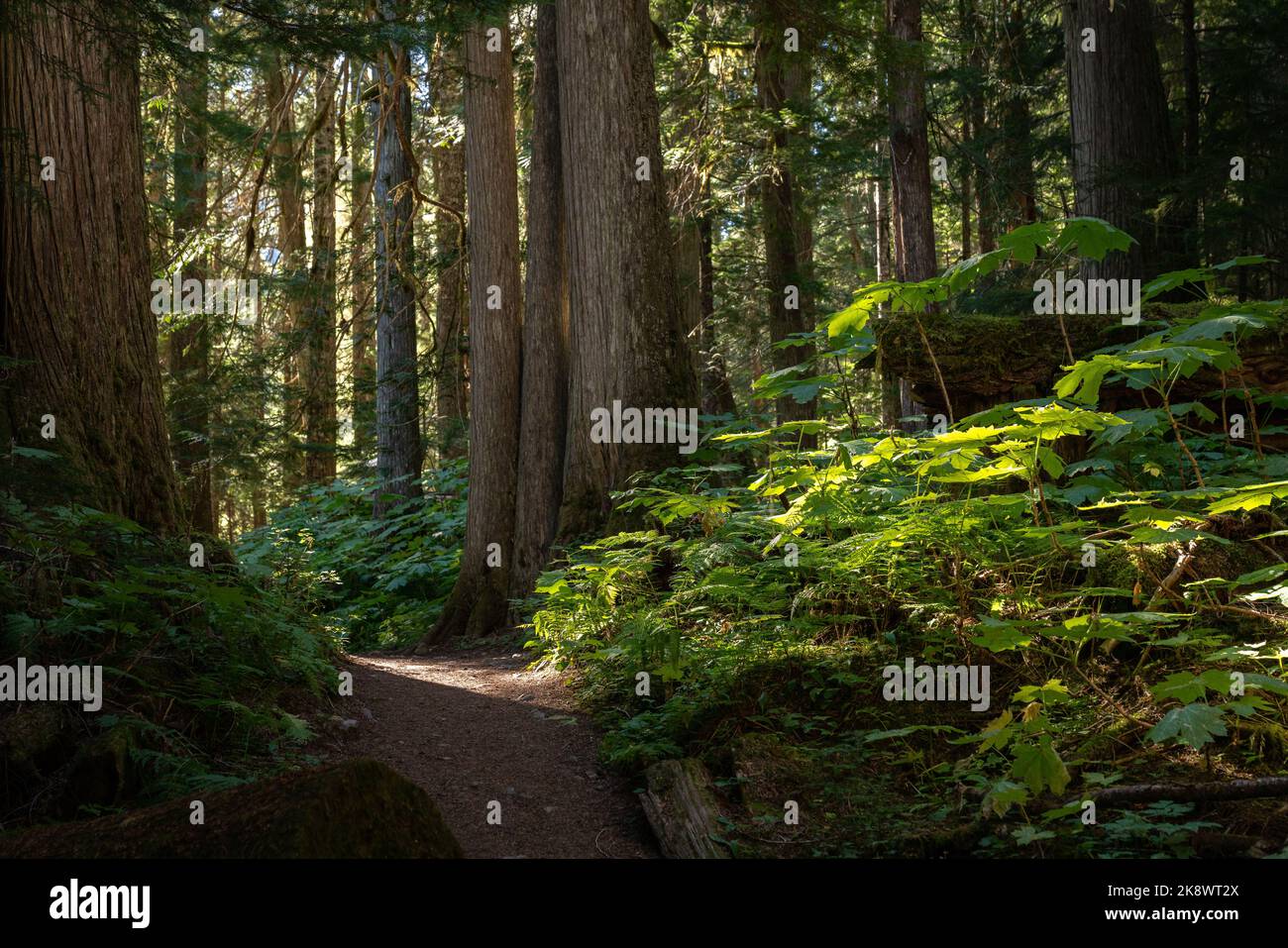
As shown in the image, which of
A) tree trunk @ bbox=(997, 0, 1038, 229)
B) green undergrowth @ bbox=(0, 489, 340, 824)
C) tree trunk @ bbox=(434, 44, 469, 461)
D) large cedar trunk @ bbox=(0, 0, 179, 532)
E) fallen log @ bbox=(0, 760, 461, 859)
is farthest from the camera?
tree trunk @ bbox=(997, 0, 1038, 229)

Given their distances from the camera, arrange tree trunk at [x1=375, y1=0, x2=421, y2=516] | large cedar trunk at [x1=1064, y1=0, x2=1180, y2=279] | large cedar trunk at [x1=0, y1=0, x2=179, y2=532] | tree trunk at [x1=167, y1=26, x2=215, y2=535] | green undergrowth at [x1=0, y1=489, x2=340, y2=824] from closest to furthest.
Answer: green undergrowth at [x1=0, y1=489, x2=340, y2=824], large cedar trunk at [x1=0, y1=0, x2=179, y2=532], large cedar trunk at [x1=1064, y1=0, x2=1180, y2=279], tree trunk at [x1=167, y1=26, x2=215, y2=535], tree trunk at [x1=375, y1=0, x2=421, y2=516]

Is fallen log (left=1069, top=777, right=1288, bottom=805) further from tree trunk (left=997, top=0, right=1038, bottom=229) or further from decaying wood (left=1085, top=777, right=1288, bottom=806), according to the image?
tree trunk (left=997, top=0, right=1038, bottom=229)

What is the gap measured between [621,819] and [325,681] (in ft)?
8.15

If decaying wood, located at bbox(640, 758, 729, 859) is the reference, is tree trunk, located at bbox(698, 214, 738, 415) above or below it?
above

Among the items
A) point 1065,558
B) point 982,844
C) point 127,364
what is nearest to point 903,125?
point 1065,558

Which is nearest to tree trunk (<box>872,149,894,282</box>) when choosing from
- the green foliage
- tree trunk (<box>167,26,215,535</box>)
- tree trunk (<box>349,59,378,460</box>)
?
tree trunk (<box>349,59,378,460</box>)

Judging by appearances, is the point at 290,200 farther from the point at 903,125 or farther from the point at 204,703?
the point at 204,703

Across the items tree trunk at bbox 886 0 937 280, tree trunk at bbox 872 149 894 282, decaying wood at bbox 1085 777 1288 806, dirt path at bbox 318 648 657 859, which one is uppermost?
tree trunk at bbox 872 149 894 282

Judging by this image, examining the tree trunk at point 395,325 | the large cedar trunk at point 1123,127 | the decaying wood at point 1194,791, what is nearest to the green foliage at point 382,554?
the tree trunk at point 395,325

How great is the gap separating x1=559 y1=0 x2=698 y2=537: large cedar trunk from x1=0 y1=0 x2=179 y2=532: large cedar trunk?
3.86 metres

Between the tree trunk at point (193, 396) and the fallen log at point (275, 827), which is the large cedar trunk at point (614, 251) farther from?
the fallen log at point (275, 827)

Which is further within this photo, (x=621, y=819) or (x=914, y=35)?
(x=914, y=35)

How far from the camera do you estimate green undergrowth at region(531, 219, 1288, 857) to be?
3811 millimetres
